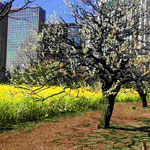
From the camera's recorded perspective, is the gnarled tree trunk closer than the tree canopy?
No

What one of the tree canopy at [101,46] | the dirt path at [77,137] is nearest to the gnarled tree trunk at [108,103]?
the tree canopy at [101,46]

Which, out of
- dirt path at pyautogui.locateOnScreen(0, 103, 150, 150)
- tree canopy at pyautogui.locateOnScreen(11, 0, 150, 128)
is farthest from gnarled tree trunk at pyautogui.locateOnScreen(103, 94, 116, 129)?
dirt path at pyautogui.locateOnScreen(0, 103, 150, 150)

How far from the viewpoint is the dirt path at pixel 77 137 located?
753 centimetres

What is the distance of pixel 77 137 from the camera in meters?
8.54

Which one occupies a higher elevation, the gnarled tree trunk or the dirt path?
the gnarled tree trunk

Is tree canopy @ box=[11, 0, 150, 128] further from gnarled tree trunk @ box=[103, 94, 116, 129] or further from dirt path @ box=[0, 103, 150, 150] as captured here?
dirt path @ box=[0, 103, 150, 150]

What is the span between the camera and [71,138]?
8.41 metres

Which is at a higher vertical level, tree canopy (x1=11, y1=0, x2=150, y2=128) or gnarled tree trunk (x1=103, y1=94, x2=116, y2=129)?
tree canopy (x1=11, y1=0, x2=150, y2=128)

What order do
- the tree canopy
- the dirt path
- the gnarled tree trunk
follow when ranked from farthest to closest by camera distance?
the gnarled tree trunk
the tree canopy
the dirt path

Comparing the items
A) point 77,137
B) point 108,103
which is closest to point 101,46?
point 108,103

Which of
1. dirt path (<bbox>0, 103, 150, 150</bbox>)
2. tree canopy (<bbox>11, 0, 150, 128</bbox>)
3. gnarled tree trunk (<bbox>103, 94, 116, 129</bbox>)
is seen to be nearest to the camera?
dirt path (<bbox>0, 103, 150, 150</bbox>)

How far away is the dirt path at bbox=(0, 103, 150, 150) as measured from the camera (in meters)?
7.53

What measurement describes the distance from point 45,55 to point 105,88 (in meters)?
3.36

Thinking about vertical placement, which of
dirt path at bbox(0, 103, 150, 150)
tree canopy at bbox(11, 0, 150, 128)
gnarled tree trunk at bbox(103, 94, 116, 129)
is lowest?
dirt path at bbox(0, 103, 150, 150)
